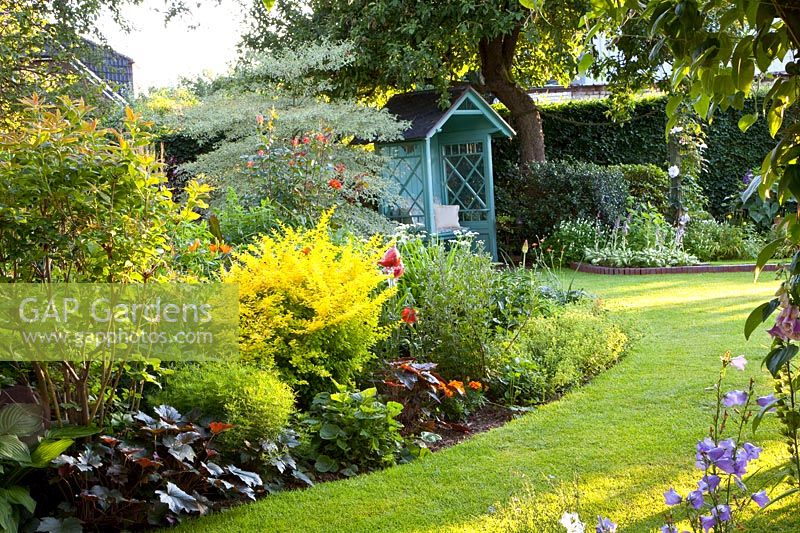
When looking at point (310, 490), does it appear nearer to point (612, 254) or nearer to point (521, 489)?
point (521, 489)

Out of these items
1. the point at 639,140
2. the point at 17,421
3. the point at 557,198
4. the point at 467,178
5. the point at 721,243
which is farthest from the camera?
the point at 639,140

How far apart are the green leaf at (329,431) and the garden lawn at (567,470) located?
26 centimetres

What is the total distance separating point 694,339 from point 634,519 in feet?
12.0

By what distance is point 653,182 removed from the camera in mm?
14391

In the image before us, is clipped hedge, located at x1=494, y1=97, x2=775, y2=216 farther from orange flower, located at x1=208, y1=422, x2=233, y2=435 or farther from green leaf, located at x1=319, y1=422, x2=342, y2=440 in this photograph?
orange flower, located at x1=208, y1=422, x2=233, y2=435

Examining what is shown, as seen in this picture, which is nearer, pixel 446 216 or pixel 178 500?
pixel 178 500

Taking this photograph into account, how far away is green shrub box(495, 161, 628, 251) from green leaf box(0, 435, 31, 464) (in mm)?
10710

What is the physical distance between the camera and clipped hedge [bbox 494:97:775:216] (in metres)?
15.8

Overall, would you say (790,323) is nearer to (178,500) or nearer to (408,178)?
(178,500)

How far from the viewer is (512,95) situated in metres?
14.5

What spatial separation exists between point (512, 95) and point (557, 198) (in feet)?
8.26

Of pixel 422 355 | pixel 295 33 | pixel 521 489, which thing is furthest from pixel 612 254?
pixel 521 489

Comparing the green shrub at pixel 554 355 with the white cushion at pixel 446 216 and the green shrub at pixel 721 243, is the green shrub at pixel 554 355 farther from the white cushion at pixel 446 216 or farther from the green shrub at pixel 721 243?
the green shrub at pixel 721 243

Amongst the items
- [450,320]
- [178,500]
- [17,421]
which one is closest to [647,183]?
[450,320]
